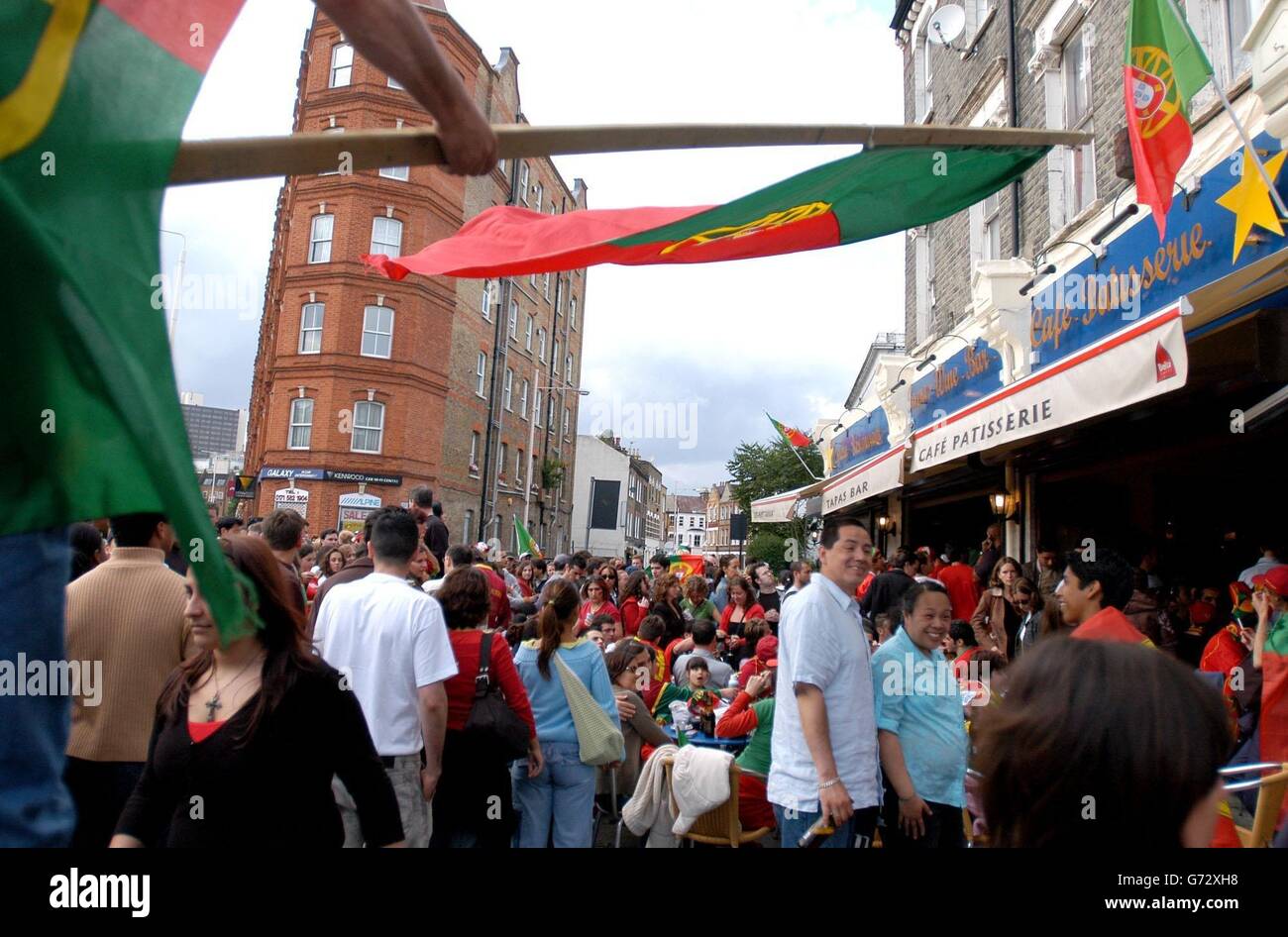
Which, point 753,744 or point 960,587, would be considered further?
point 960,587

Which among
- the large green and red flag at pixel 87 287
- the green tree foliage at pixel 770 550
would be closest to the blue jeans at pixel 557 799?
the large green and red flag at pixel 87 287

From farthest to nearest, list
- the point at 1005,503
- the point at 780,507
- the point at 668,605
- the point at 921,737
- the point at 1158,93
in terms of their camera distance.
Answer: the point at 780,507, the point at 1005,503, the point at 668,605, the point at 1158,93, the point at 921,737

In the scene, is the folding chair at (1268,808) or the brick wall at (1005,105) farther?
the brick wall at (1005,105)

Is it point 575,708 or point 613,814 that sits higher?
point 575,708

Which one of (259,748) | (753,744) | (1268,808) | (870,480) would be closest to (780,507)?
(870,480)

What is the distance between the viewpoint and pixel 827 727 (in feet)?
11.8

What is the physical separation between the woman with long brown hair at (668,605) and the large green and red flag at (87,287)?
727 cm

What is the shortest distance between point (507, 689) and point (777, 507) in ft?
46.6

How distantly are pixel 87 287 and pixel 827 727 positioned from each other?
10.4 ft

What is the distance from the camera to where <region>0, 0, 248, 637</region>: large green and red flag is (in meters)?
1.15

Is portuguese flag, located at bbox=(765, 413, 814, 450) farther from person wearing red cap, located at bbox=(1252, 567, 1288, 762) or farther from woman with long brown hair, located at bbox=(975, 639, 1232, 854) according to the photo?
woman with long brown hair, located at bbox=(975, 639, 1232, 854)

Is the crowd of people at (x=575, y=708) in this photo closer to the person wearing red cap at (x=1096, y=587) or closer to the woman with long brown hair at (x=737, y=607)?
the person wearing red cap at (x=1096, y=587)

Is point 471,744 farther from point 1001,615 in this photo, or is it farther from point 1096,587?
point 1001,615

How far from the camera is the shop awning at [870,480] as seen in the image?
11.3 meters
